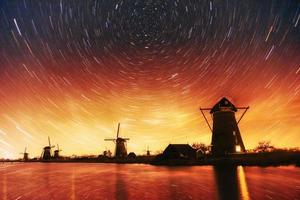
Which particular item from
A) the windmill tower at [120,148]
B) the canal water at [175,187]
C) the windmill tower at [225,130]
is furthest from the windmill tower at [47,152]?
the canal water at [175,187]

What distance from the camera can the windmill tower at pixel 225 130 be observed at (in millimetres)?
47500

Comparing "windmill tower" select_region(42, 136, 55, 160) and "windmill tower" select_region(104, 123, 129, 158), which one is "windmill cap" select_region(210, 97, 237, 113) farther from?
"windmill tower" select_region(42, 136, 55, 160)

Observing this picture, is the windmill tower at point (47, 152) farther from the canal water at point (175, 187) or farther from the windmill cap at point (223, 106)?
the canal water at point (175, 187)

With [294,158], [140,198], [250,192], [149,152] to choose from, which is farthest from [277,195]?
[149,152]

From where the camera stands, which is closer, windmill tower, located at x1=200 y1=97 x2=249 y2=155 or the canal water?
the canal water

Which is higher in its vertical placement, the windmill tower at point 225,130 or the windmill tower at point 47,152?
the windmill tower at point 47,152

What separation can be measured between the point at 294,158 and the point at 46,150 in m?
139

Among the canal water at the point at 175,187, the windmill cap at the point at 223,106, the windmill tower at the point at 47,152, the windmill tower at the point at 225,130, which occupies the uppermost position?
the windmill tower at the point at 47,152

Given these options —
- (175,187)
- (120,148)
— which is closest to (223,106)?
(175,187)

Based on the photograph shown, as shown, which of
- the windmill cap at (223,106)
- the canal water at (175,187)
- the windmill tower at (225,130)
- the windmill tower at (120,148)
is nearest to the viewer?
the canal water at (175,187)

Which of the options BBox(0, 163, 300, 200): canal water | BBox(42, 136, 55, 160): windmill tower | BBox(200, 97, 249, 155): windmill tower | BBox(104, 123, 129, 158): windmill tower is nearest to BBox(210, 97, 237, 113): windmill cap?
BBox(200, 97, 249, 155): windmill tower

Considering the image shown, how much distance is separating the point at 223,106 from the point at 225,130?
14.4 feet

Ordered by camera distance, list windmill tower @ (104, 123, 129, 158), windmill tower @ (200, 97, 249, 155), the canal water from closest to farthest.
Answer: the canal water < windmill tower @ (200, 97, 249, 155) < windmill tower @ (104, 123, 129, 158)

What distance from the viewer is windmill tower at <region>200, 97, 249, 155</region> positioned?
47.5m
